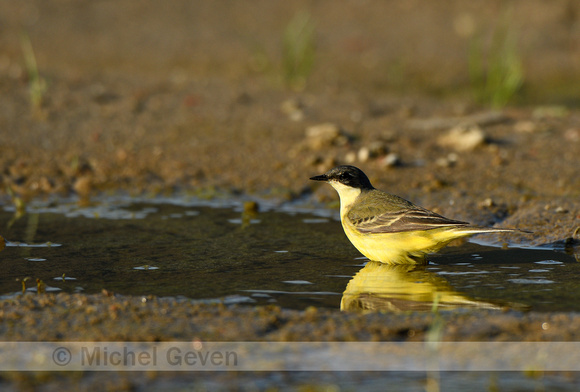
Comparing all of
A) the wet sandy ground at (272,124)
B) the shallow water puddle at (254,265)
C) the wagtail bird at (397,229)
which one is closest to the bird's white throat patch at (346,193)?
the wagtail bird at (397,229)

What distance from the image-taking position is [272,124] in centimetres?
1173

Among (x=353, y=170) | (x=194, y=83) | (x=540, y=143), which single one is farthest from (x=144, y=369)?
(x=194, y=83)

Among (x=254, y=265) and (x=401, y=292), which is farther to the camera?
(x=254, y=265)

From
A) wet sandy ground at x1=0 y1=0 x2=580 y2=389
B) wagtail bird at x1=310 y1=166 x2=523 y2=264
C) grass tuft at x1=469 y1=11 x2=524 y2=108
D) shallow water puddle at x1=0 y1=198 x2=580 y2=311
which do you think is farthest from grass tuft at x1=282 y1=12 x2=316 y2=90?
wagtail bird at x1=310 y1=166 x2=523 y2=264

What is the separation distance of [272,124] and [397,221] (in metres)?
5.02

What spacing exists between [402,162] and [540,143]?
6.33ft

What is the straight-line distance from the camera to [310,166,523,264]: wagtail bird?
22.0 ft

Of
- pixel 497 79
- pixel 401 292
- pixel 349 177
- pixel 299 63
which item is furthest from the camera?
pixel 299 63

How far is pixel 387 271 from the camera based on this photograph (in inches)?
272

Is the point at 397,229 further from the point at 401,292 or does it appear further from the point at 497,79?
the point at 497,79

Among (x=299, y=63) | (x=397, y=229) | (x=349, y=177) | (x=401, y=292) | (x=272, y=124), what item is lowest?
(x=401, y=292)

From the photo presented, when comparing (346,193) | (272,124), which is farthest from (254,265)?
(272,124)

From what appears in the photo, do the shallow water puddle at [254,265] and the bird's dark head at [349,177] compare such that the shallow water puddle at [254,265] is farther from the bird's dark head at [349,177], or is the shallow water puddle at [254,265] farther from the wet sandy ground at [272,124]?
the bird's dark head at [349,177]

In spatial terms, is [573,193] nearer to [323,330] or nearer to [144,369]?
[323,330]
